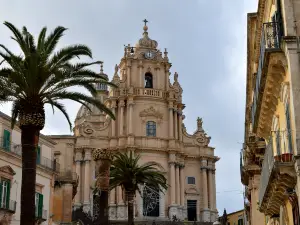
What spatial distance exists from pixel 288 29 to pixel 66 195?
3225cm

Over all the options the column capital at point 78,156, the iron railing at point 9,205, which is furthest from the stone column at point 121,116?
the iron railing at point 9,205

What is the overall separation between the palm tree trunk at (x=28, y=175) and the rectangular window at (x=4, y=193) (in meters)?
13.3

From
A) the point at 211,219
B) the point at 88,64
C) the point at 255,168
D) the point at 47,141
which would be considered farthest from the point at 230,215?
the point at 88,64

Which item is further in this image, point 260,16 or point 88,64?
point 88,64

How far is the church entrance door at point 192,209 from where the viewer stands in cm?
6284

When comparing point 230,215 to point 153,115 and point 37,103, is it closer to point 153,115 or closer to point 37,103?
point 153,115

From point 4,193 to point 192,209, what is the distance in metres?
33.2

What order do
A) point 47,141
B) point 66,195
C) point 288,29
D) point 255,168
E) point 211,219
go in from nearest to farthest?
point 288,29 < point 255,168 < point 47,141 < point 66,195 < point 211,219

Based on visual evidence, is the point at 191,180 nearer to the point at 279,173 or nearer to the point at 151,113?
the point at 151,113

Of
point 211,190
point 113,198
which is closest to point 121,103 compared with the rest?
point 113,198

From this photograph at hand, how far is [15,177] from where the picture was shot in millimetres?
34969

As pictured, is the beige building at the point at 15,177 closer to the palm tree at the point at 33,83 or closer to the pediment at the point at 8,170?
the pediment at the point at 8,170

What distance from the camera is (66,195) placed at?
44500 millimetres

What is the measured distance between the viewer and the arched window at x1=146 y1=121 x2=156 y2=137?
63.0 meters
